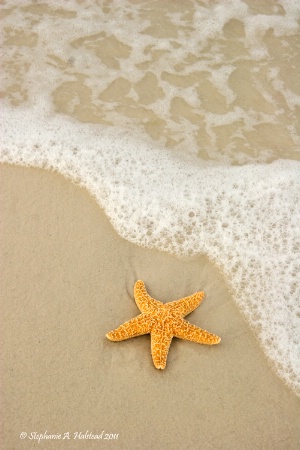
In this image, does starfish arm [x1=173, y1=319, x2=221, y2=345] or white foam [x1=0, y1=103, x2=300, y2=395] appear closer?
starfish arm [x1=173, y1=319, x2=221, y2=345]

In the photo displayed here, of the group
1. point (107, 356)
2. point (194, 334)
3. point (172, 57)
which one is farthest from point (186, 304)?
point (172, 57)

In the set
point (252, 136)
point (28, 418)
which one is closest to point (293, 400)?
point (28, 418)

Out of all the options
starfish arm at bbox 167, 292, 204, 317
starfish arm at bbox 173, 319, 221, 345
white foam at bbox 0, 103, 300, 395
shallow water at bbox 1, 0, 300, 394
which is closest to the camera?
starfish arm at bbox 173, 319, 221, 345

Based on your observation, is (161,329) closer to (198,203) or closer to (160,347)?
(160,347)

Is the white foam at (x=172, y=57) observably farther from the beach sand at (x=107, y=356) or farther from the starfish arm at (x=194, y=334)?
the starfish arm at (x=194, y=334)

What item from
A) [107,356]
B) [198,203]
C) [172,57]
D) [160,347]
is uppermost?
[172,57]

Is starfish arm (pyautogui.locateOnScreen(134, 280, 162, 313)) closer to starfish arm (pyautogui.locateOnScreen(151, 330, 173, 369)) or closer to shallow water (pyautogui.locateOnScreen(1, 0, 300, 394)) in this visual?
starfish arm (pyautogui.locateOnScreen(151, 330, 173, 369))

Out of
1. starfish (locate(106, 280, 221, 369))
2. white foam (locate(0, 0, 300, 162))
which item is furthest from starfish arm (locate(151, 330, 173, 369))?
white foam (locate(0, 0, 300, 162))
